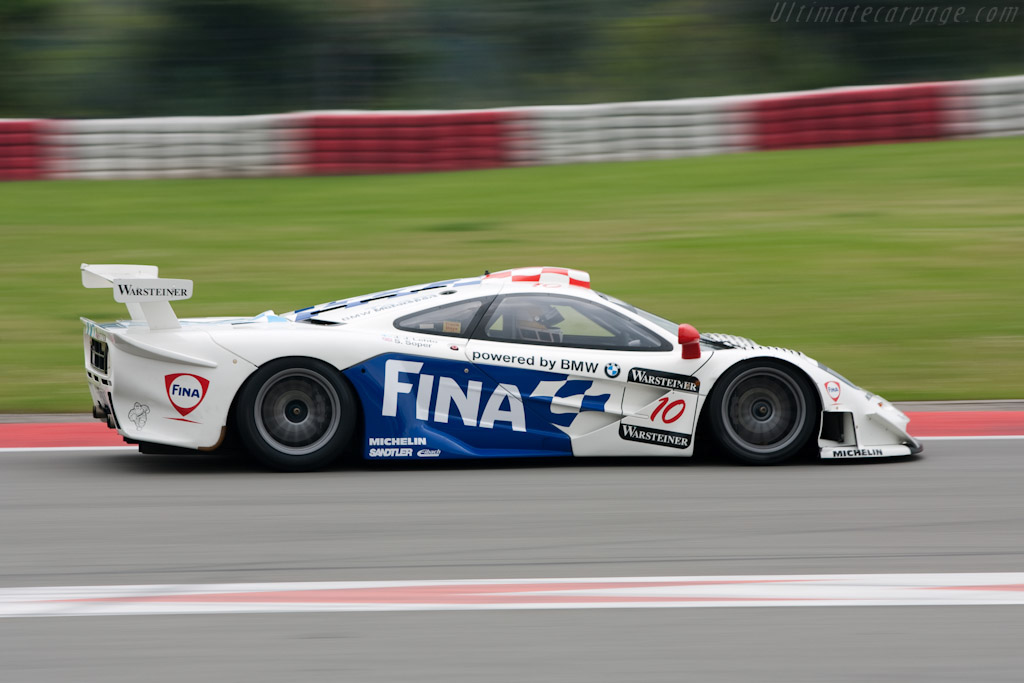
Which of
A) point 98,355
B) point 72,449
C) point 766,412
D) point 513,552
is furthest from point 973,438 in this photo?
point 72,449

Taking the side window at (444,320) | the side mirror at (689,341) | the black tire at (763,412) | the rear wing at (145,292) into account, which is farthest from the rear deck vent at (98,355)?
the black tire at (763,412)

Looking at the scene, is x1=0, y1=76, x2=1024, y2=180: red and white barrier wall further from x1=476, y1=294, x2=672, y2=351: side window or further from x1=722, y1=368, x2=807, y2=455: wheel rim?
x1=722, y1=368, x2=807, y2=455: wheel rim

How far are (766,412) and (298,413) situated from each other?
8.44 feet

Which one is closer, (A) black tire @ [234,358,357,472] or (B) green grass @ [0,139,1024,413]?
(A) black tire @ [234,358,357,472]

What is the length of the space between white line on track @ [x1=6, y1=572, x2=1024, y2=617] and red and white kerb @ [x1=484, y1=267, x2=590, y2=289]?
8.49ft

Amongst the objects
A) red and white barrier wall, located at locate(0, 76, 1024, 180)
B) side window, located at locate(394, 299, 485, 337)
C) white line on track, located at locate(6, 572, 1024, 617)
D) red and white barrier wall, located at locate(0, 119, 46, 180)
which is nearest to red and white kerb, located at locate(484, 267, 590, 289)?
side window, located at locate(394, 299, 485, 337)

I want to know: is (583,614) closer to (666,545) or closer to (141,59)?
(666,545)

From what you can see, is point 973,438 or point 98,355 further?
point 973,438

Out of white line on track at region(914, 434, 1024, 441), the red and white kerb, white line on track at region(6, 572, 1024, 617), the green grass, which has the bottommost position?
white line on track at region(6, 572, 1024, 617)

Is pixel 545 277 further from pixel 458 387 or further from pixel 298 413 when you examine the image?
pixel 298 413

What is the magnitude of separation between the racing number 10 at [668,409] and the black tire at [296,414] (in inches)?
64.3

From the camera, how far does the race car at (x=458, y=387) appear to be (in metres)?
6.40

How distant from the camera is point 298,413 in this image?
21.4 feet

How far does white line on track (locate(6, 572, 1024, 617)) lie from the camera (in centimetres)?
444
